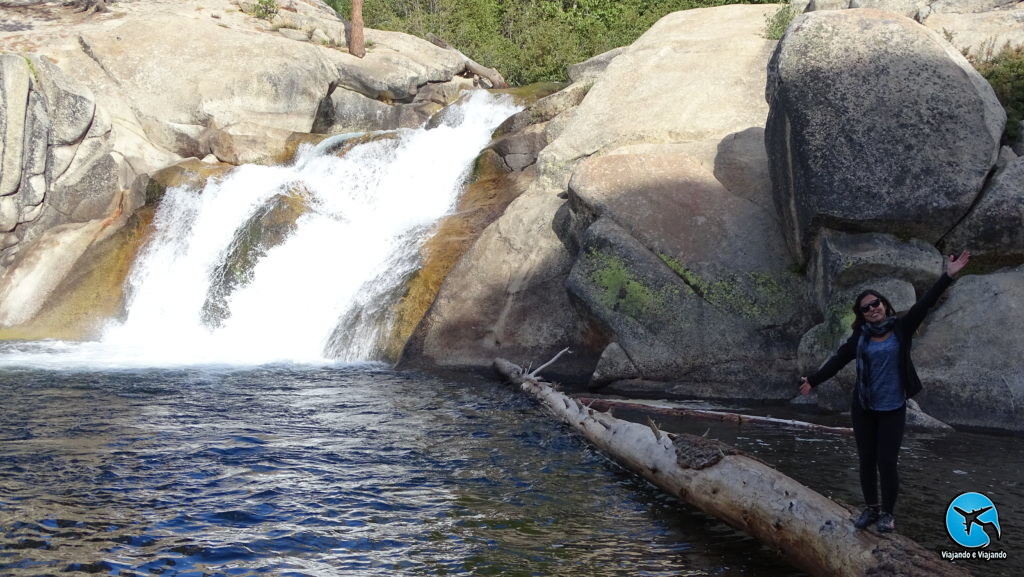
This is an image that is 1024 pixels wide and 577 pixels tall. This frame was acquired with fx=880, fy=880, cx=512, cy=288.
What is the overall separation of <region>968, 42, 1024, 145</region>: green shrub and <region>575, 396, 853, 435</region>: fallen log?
5414mm

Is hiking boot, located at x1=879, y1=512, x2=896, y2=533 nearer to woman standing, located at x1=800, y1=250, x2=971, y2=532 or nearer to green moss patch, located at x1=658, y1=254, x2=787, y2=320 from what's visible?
woman standing, located at x1=800, y1=250, x2=971, y2=532

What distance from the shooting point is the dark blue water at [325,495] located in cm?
644

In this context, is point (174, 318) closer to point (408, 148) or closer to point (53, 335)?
point (53, 335)

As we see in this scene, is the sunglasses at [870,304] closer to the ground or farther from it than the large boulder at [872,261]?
farther from it

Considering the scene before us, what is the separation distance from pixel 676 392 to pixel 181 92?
773 inches

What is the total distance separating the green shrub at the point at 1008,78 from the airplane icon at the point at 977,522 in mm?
7031

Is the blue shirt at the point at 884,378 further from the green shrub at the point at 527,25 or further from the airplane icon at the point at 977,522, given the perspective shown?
the green shrub at the point at 527,25

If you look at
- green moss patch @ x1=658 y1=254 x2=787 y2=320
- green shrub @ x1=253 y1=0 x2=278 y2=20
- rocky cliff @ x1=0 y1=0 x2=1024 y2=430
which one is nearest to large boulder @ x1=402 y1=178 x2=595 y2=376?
rocky cliff @ x1=0 y1=0 x2=1024 y2=430

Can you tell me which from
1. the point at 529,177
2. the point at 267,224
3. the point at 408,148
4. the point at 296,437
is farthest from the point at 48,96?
the point at 296,437

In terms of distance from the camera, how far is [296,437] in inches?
392

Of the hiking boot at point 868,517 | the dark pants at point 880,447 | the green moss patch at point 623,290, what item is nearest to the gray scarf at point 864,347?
the dark pants at point 880,447

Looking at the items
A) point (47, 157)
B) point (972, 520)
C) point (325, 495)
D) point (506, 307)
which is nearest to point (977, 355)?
point (972, 520)

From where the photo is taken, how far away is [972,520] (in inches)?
281

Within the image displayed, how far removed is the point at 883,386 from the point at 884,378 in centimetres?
6
